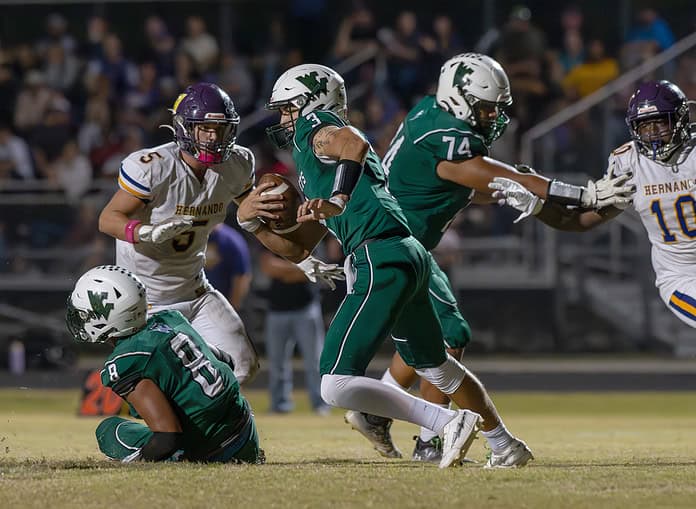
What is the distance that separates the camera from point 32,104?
18.2 metres

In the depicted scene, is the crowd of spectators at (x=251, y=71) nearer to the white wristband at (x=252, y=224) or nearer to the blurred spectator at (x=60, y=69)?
the blurred spectator at (x=60, y=69)

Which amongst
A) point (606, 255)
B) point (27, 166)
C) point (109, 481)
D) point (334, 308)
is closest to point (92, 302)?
point (109, 481)

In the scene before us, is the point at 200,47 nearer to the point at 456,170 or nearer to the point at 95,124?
the point at 95,124

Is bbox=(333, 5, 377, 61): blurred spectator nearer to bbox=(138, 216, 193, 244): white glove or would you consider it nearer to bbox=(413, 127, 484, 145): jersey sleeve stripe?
bbox=(413, 127, 484, 145): jersey sleeve stripe

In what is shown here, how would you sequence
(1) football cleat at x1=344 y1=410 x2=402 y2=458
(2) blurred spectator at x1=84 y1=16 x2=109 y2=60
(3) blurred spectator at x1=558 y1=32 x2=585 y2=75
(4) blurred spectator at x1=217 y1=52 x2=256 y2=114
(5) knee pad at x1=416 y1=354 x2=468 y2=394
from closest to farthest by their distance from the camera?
1. (5) knee pad at x1=416 y1=354 x2=468 y2=394
2. (1) football cleat at x1=344 y1=410 x2=402 y2=458
3. (3) blurred spectator at x1=558 y1=32 x2=585 y2=75
4. (4) blurred spectator at x1=217 y1=52 x2=256 y2=114
5. (2) blurred spectator at x1=84 y1=16 x2=109 y2=60

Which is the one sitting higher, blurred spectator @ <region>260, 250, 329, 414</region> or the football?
the football

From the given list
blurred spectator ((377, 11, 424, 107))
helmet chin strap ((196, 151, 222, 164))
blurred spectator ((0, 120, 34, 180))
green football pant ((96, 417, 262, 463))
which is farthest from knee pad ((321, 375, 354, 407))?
blurred spectator ((377, 11, 424, 107))

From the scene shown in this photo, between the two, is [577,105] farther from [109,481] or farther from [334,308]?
[109,481]

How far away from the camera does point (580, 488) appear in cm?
531

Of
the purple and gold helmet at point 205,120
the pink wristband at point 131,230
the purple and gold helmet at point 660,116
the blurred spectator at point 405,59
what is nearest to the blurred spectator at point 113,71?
the blurred spectator at point 405,59

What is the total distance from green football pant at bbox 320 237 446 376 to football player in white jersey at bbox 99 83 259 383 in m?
1.31

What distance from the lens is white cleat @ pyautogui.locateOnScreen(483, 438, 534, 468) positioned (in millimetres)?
6332

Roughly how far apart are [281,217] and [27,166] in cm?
1135

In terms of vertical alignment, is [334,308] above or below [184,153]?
below
